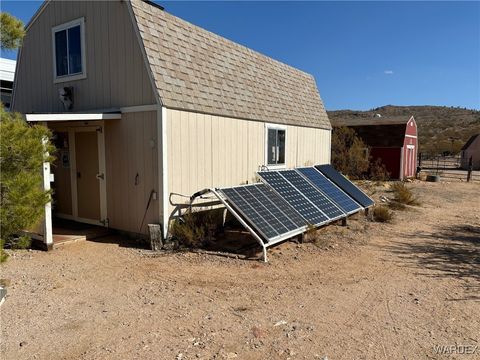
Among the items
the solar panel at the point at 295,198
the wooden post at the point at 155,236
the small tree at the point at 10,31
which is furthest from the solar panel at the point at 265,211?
the small tree at the point at 10,31

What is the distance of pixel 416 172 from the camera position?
27.0 m

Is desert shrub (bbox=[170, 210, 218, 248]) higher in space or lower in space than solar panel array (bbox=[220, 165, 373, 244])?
lower

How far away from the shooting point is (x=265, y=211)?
7387mm

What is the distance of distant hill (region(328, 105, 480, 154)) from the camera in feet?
184

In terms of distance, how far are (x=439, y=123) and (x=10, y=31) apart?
82927 mm

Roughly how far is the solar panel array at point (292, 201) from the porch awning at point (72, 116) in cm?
294

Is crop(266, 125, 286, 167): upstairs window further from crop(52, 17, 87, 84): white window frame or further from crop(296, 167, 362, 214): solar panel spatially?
crop(52, 17, 87, 84): white window frame

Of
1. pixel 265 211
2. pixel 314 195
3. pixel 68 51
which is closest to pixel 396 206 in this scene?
pixel 314 195

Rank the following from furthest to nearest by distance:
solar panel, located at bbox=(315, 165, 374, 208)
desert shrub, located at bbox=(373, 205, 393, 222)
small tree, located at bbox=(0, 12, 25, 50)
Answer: solar panel, located at bbox=(315, 165, 374, 208) < desert shrub, located at bbox=(373, 205, 393, 222) < small tree, located at bbox=(0, 12, 25, 50)

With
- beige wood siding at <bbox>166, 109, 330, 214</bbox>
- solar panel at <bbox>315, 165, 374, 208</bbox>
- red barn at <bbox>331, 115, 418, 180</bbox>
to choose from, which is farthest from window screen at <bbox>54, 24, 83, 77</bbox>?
red barn at <bbox>331, 115, 418, 180</bbox>

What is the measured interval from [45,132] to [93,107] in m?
4.45

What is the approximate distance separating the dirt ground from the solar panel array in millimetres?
551

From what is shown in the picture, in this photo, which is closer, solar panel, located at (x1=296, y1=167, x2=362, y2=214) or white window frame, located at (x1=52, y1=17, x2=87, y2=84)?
white window frame, located at (x1=52, y1=17, x2=87, y2=84)

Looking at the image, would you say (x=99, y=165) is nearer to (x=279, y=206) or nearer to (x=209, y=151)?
(x=209, y=151)
